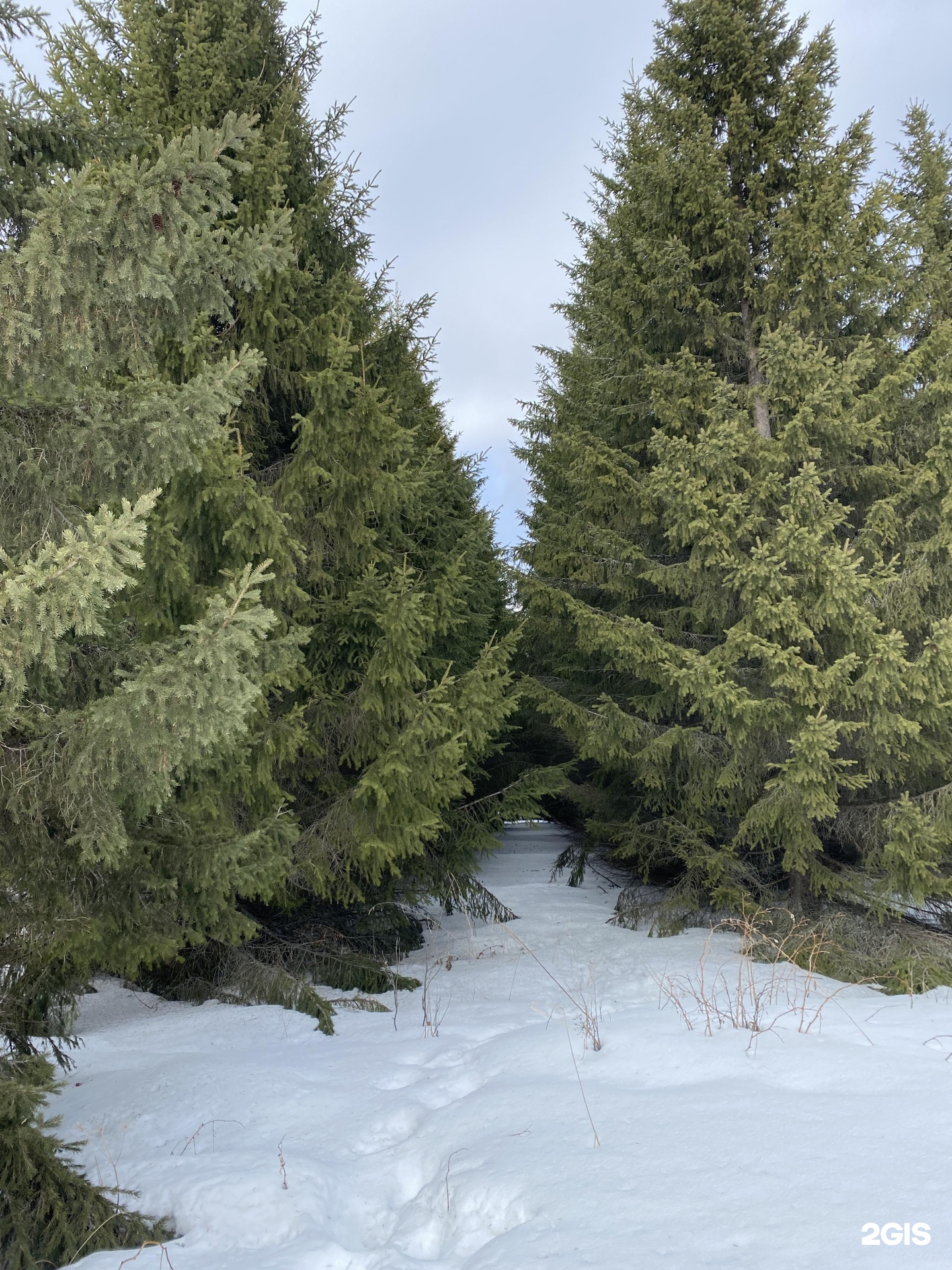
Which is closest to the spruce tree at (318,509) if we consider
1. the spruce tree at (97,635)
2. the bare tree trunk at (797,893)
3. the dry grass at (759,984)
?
the spruce tree at (97,635)

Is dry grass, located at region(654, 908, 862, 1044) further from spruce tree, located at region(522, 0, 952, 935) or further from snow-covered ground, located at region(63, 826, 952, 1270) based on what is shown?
spruce tree, located at region(522, 0, 952, 935)

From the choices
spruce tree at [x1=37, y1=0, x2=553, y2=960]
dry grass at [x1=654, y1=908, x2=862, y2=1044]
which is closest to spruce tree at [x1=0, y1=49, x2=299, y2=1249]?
spruce tree at [x1=37, y1=0, x2=553, y2=960]

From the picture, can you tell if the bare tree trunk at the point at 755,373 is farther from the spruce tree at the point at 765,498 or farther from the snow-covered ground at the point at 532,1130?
the snow-covered ground at the point at 532,1130

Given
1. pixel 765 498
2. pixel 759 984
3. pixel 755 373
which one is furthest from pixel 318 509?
pixel 759 984

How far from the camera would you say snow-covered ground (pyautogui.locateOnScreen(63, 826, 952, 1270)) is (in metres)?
2.39

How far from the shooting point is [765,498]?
640cm

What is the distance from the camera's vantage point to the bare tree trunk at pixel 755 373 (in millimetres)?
6992

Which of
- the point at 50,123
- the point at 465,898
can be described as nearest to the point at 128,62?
the point at 50,123

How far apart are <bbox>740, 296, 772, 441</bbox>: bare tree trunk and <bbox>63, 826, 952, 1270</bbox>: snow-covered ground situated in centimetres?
475

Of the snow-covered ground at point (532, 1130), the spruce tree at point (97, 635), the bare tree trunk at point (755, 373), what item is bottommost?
the snow-covered ground at point (532, 1130)

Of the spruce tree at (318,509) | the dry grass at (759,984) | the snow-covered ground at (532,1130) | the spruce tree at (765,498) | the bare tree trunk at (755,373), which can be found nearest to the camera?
the snow-covered ground at (532,1130)

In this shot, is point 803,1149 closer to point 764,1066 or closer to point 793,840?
point 764,1066

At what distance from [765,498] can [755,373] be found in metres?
1.65

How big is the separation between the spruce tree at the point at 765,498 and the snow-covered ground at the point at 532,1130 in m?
1.84
